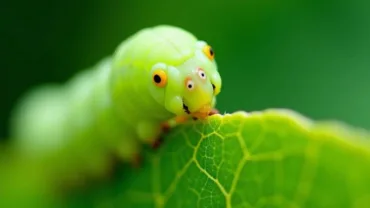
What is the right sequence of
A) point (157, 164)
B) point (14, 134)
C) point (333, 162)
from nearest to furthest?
point (333, 162)
point (157, 164)
point (14, 134)

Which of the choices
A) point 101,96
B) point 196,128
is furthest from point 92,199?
point 196,128

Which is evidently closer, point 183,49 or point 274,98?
point 183,49

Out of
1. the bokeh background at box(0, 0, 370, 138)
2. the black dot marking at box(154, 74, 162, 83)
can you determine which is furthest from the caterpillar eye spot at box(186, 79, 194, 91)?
the bokeh background at box(0, 0, 370, 138)

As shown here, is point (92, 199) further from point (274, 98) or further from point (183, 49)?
point (274, 98)

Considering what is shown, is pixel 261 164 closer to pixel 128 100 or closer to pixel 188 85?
pixel 188 85

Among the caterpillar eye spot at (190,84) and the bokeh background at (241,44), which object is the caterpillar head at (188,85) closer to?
the caterpillar eye spot at (190,84)
